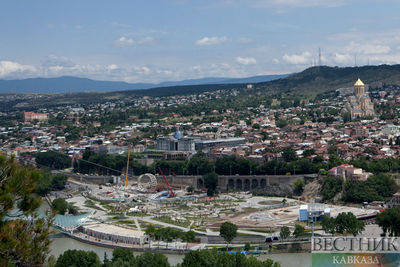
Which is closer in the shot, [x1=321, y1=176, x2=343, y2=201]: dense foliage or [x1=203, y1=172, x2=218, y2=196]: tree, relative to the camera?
[x1=321, y1=176, x2=343, y2=201]: dense foliage

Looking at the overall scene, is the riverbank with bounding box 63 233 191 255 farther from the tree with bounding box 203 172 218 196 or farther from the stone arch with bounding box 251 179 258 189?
the stone arch with bounding box 251 179 258 189

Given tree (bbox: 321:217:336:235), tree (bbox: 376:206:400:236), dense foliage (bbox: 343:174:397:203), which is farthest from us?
dense foliage (bbox: 343:174:397:203)

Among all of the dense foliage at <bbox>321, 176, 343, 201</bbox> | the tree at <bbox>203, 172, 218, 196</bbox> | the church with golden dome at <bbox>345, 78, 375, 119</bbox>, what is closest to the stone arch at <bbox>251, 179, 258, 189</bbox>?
the tree at <bbox>203, 172, 218, 196</bbox>

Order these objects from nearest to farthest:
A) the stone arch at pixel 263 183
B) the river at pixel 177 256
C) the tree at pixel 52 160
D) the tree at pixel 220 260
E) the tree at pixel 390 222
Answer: the tree at pixel 220 260, the river at pixel 177 256, the tree at pixel 390 222, the stone arch at pixel 263 183, the tree at pixel 52 160

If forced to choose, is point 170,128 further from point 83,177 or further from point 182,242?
point 182,242

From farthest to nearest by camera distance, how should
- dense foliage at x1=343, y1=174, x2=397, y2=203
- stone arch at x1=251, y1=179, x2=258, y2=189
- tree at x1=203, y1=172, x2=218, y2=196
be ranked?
1. stone arch at x1=251, y1=179, x2=258, y2=189
2. tree at x1=203, y1=172, x2=218, y2=196
3. dense foliage at x1=343, y1=174, x2=397, y2=203

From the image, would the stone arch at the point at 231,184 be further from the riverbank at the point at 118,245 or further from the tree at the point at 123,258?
the tree at the point at 123,258

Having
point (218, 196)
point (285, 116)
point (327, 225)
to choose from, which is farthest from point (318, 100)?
point (327, 225)

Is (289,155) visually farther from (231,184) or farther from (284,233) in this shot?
(284,233)

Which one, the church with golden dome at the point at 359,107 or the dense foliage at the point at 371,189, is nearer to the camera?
the dense foliage at the point at 371,189

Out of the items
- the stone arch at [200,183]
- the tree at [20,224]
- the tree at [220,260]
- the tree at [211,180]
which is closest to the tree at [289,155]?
the tree at [211,180]
